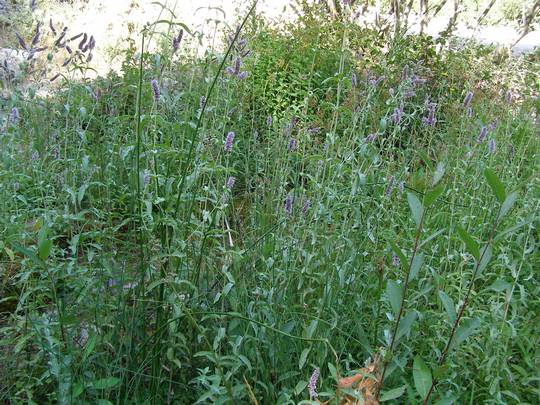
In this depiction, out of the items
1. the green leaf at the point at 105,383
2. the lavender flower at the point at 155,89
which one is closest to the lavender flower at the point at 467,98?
the lavender flower at the point at 155,89

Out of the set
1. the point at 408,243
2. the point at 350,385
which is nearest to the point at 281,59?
the point at 408,243

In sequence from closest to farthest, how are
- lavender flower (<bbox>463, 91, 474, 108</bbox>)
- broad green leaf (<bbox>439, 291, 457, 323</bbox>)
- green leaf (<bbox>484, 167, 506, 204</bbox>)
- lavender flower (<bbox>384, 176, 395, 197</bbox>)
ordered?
green leaf (<bbox>484, 167, 506, 204</bbox>), broad green leaf (<bbox>439, 291, 457, 323</bbox>), lavender flower (<bbox>384, 176, 395, 197</bbox>), lavender flower (<bbox>463, 91, 474, 108</bbox>)

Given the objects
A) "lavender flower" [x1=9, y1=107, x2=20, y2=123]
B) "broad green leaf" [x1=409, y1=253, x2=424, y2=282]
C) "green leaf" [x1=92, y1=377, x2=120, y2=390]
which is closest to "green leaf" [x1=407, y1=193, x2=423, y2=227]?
"broad green leaf" [x1=409, y1=253, x2=424, y2=282]

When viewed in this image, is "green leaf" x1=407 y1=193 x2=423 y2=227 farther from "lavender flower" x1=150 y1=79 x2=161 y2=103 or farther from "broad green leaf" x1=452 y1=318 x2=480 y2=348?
"lavender flower" x1=150 y1=79 x2=161 y2=103

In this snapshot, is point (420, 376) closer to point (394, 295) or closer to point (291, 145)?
point (394, 295)

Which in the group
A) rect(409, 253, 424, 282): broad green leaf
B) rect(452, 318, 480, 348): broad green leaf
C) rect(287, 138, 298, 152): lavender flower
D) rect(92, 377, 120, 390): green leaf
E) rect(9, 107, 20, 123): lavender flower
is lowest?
rect(92, 377, 120, 390): green leaf

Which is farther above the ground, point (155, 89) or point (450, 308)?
point (155, 89)

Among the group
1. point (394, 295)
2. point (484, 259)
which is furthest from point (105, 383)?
point (484, 259)

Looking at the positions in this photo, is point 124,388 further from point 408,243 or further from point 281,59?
point 281,59

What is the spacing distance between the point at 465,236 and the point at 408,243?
1702 mm

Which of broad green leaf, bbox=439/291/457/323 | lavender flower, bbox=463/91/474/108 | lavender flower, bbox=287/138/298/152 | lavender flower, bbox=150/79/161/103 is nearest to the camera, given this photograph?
broad green leaf, bbox=439/291/457/323

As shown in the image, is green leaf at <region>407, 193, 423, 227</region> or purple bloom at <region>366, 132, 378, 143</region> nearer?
green leaf at <region>407, 193, 423, 227</region>

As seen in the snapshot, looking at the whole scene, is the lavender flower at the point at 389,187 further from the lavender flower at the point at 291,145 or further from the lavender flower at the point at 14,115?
the lavender flower at the point at 14,115

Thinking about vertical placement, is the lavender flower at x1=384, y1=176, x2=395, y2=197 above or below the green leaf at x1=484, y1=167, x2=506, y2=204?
below
